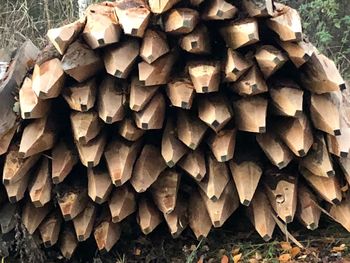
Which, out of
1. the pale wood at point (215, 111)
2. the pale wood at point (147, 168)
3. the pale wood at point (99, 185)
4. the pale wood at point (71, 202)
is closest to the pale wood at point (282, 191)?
the pale wood at point (215, 111)

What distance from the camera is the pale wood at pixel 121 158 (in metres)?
3.07

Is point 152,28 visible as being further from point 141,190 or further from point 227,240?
point 227,240

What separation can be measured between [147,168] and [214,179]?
31 cm

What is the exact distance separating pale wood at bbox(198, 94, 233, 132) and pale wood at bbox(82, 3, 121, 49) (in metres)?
0.48

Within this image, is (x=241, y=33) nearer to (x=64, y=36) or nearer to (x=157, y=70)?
(x=157, y=70)

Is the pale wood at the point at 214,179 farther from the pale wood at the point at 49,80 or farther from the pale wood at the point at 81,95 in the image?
the pale wood at the point at 49,80

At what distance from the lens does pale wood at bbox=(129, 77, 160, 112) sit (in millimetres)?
2953

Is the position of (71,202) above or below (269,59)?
below

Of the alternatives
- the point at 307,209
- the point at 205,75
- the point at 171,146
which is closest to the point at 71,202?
the point at 171,146

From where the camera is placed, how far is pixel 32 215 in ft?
10.8

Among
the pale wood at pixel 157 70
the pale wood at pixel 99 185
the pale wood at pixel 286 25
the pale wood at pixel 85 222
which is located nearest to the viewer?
the pale wood at pixel 286 25

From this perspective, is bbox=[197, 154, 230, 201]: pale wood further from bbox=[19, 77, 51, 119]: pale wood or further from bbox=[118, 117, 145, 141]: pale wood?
bbox=[19, 77, 51, 119]: pale wood

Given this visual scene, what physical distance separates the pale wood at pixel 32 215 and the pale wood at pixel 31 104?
1.58 feet

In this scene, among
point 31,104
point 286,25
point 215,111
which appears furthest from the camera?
point 31,104
